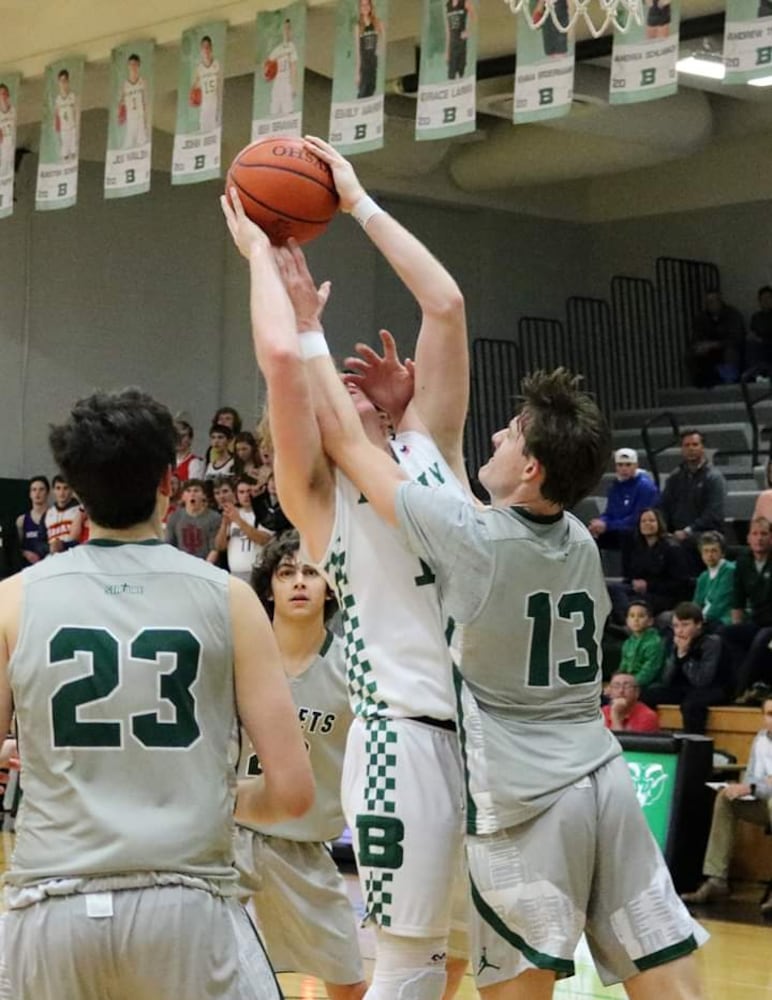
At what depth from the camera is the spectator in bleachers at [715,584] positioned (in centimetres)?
1206

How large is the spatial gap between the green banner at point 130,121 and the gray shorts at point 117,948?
9993 millimetres

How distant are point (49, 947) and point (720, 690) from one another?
8.90 m

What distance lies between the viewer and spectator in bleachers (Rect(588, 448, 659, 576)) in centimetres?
1409

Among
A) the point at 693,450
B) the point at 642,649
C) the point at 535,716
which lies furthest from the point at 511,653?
the point at 693,450

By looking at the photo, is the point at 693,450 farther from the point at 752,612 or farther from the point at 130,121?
the point at 130,121

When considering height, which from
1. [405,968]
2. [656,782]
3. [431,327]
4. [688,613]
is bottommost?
[656,782]

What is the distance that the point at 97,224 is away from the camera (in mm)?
18422

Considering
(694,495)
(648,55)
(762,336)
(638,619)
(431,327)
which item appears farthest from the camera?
(762,336)

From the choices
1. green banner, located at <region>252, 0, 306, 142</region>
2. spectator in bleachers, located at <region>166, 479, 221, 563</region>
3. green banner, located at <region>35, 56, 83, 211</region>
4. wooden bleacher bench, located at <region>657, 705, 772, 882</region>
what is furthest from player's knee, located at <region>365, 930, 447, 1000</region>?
spectator in bleachers, located at <region>166, 479, 221, 563</region>

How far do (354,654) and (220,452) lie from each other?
11.9 metres

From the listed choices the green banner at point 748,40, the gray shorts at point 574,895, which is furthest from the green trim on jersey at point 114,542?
the green banner at point 748,40

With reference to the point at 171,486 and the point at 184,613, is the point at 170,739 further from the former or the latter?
the point at 171,486

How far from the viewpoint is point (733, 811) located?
981cm

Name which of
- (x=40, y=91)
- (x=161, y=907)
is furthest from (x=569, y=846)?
(x=40, y=91)
